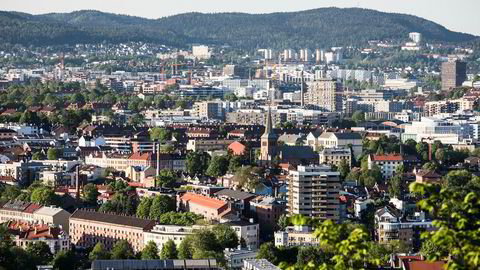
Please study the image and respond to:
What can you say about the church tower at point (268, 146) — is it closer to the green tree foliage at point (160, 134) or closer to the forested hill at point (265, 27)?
the green tree foliage at point (160, 134)

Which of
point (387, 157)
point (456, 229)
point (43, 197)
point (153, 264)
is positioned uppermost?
point (456, 229)

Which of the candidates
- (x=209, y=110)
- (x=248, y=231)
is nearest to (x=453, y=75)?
(x=209, y=110)

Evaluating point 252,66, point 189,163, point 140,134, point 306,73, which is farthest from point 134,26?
point 189,163

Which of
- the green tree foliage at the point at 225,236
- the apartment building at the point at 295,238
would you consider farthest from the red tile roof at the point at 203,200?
the green tree foliage at the point at 225,236

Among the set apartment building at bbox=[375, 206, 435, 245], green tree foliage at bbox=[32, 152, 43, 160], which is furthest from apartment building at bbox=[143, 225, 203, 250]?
green tree foliage at bbox=[32, 152, 43, 160]

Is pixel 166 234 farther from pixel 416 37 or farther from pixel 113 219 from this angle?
pixel 416 37

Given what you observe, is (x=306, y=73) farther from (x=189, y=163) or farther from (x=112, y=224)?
(x=112, y=224)

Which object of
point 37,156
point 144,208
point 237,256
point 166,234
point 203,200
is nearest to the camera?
point 237,256
